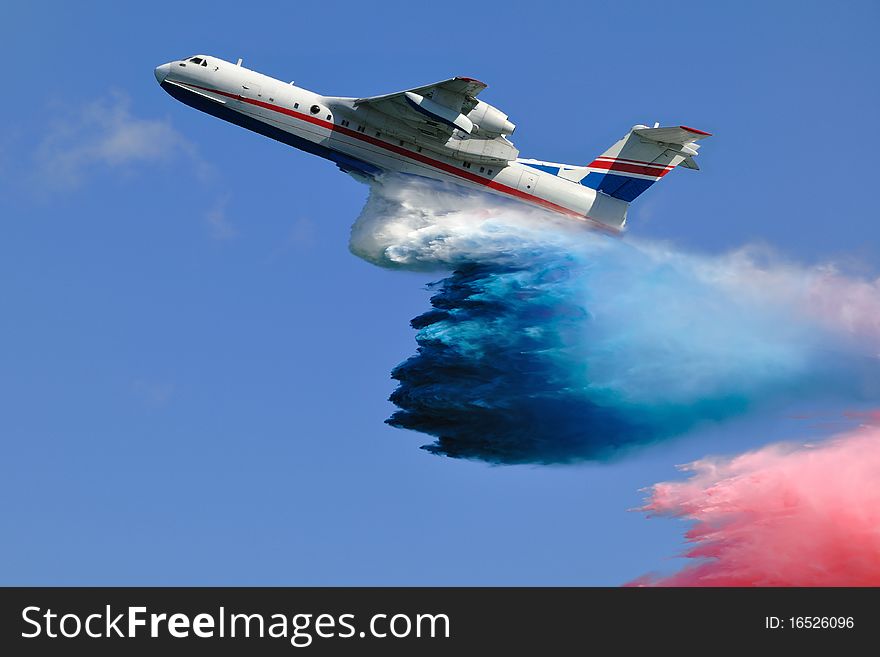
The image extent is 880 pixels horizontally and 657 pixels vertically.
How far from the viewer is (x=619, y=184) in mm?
41750

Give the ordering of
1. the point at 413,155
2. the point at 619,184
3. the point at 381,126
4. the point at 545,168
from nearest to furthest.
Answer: the point at 381,126, the point at 413,155, the point at 545,168, the point at 619,184

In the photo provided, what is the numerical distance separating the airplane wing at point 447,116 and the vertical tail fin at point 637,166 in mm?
3059

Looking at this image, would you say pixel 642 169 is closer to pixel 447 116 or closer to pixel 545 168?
pixel 545 168

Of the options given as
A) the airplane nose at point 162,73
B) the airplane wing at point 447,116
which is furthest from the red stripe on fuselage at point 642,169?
the airplane nose at point 162,73

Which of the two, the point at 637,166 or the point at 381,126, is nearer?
the point at 381,126

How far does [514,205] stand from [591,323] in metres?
4.64

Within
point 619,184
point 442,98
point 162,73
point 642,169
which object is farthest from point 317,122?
point 642,169

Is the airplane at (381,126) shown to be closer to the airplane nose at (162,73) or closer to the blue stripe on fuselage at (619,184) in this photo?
the airplane nose at (162,73)

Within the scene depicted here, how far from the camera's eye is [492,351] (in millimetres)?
36781

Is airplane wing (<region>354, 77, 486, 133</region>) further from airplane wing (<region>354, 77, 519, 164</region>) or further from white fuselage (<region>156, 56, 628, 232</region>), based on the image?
white fuselage (<region>156, 56, 628, 232</region>)

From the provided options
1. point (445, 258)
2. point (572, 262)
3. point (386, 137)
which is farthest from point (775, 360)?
point (386, 137)

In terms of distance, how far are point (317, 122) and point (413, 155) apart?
287cm
